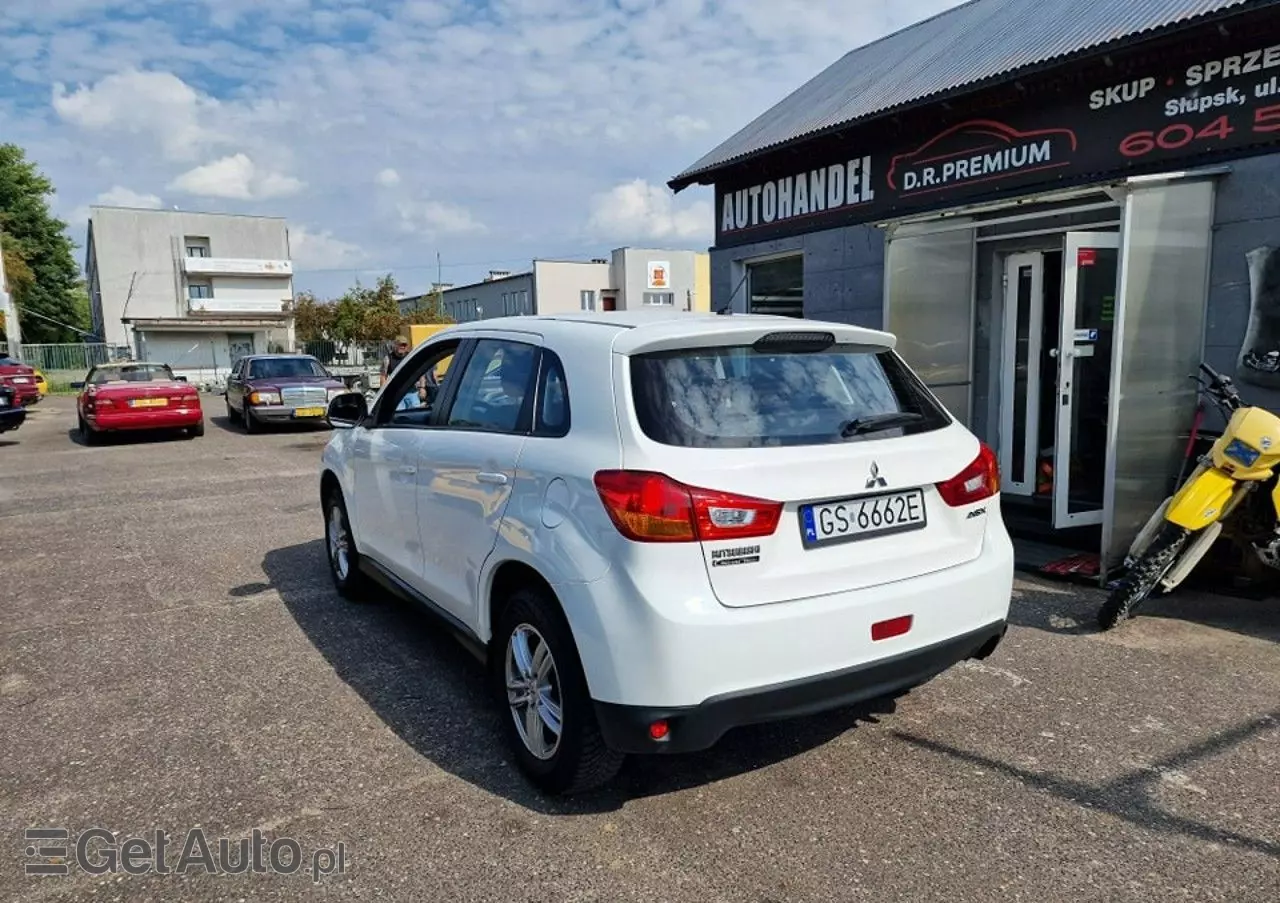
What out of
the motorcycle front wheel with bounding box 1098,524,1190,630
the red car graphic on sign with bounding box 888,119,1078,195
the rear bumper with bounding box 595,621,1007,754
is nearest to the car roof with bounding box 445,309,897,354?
the rear bumper with bounding box 595,621,1007,754

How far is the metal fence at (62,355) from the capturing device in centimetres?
3751

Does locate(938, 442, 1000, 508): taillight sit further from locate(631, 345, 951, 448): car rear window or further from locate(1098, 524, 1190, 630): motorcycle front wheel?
locate(1098, 524, 1190, 630): motorcycle front wheel

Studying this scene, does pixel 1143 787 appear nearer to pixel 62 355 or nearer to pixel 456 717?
pixel 456 717

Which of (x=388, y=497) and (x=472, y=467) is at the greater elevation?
(x=472, y=467)

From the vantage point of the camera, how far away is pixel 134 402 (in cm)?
1441

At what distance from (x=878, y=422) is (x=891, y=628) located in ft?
2.45

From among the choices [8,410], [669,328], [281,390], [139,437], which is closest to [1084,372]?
[669,328]

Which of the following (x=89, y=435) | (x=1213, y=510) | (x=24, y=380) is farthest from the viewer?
(x=24, y=380)

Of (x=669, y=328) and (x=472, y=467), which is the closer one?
(x=669, y=328)

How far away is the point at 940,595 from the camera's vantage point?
10.1 feet

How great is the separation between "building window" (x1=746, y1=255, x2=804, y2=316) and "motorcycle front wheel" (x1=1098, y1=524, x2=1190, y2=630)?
20.9 ft

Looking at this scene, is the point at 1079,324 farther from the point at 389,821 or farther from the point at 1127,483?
the point at 389,821

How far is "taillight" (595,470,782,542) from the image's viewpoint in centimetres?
267

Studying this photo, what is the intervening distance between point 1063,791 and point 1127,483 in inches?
134
